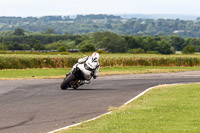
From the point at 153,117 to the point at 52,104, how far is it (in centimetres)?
451

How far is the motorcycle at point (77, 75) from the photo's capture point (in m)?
22.2

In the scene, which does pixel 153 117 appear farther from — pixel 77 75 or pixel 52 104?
pixel 77 75

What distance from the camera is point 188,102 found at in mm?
17047

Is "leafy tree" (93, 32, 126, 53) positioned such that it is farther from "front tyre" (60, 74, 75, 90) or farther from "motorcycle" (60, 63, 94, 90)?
"front tyre" (60, 74, 75, 90)

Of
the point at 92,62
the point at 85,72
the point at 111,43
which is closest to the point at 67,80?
the point at 85,72

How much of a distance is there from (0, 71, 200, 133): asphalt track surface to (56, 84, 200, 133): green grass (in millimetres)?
829

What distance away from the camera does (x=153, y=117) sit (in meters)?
14.0

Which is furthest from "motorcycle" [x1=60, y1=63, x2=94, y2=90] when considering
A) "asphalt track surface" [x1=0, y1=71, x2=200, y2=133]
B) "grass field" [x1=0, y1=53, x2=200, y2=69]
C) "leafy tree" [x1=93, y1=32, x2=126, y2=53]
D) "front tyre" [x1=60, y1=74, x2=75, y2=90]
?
"leafy tree" [x1=93, y1=32, x2=126, y2=53]

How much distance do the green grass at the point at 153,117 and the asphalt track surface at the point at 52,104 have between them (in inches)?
32.6

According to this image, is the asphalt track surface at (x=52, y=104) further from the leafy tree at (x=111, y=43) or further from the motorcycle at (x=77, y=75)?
the leafy tree at (x=111, y=43)

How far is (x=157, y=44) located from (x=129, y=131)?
449ft

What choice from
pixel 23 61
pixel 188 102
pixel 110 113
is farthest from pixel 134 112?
pixel 23 61

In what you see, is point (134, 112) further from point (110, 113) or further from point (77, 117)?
point (77, 117)

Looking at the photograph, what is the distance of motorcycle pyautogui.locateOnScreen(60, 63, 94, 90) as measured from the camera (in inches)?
874
